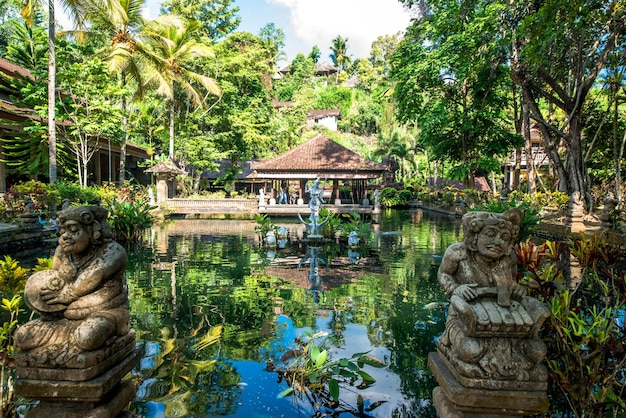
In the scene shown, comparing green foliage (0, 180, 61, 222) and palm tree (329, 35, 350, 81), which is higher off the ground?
palm tree (329, 35, 350, 81)

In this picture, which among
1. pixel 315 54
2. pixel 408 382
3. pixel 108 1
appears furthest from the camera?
pixel 315 54

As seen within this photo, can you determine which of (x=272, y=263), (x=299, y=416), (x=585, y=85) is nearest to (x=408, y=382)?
(x=299, y=416)

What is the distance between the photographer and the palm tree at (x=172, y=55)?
2288 centimetres

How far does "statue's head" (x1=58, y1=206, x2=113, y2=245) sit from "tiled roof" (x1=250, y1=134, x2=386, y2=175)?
74.1 ft

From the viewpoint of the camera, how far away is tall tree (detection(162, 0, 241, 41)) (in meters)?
28.7

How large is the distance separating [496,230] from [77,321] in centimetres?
293

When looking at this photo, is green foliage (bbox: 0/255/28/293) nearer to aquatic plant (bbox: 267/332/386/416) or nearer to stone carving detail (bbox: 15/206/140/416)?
stone carving detail (bbox: 15/206/140/416)

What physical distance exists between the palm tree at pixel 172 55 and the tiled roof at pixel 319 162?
5.74m

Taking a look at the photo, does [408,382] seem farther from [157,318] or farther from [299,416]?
[157,318]

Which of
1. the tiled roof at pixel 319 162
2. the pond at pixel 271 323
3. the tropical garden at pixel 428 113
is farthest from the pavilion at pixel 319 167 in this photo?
the pond at pixel 271 323

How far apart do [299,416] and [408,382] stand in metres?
1.25

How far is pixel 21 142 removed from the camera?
1952cm

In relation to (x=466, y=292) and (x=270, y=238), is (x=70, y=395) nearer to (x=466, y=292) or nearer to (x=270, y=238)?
(x=466, y=292)

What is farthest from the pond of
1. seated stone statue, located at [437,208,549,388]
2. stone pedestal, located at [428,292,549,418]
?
seated stone statue, located at [437,208,549,388]
